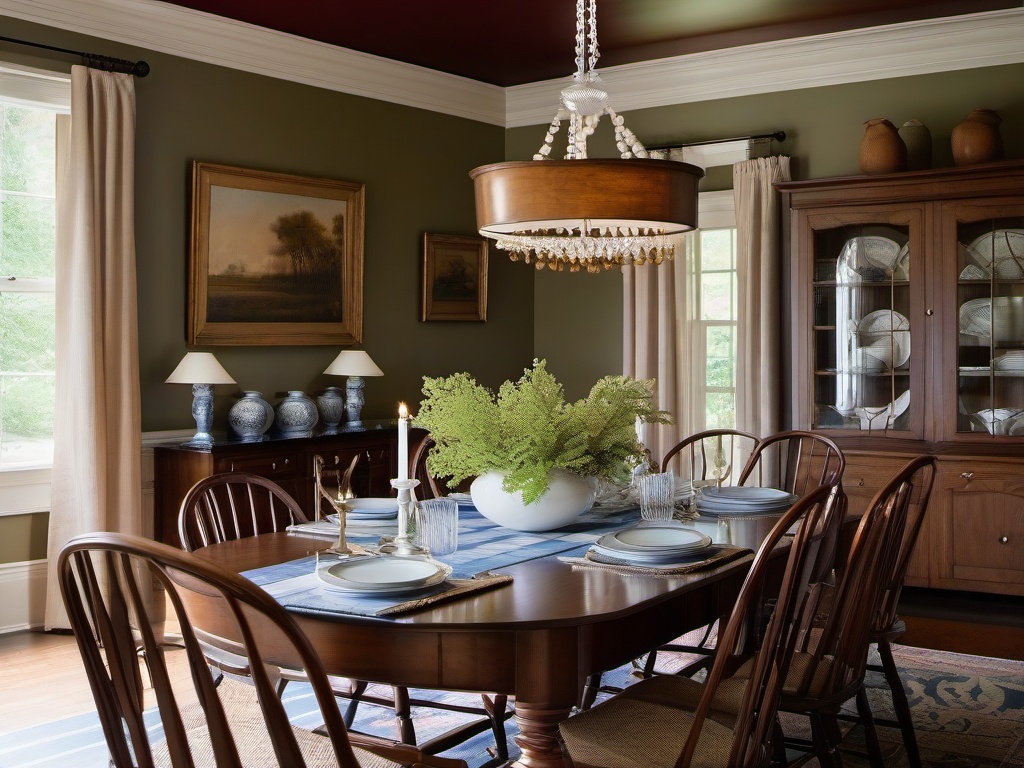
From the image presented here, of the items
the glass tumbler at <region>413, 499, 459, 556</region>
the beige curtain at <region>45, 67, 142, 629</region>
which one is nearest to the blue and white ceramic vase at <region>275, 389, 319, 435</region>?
the beige curtain at <region>45, 67, 142, 629</region>

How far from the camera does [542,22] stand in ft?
16.9

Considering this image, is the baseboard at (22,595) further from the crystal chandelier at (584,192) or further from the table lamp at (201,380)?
the crystal chandelier at (584,192)

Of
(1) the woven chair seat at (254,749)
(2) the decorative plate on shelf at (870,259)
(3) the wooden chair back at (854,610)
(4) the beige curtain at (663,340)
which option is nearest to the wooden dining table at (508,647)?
(1) the woven chair seat at (254,749)

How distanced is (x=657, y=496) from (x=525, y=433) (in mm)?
447

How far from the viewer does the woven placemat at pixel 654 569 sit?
2311 millimetres

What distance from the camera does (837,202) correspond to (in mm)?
5098

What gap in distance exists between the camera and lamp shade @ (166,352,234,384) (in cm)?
463

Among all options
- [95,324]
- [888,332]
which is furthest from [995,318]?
[95,324]

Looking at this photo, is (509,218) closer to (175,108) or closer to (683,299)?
(175,108)

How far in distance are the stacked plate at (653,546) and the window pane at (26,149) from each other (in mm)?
3274

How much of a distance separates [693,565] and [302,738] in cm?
90

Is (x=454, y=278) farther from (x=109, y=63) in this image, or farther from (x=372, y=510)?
(x=372, y=510)

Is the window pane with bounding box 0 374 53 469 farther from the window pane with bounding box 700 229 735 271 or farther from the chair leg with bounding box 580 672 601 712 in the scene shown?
the window pane with bounding box 700 229 735 271

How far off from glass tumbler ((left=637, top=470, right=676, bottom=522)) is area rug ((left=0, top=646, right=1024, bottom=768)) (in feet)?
2.77
